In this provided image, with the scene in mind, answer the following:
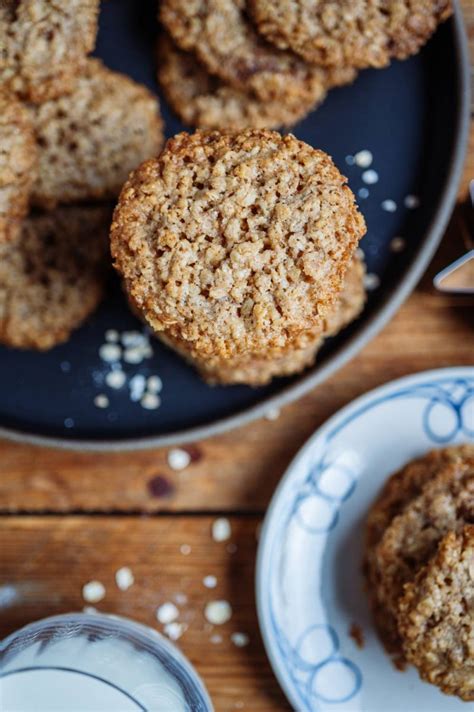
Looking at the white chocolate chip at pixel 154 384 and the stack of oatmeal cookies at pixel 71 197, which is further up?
the stack of oatmeal cookies at pixel 71 197

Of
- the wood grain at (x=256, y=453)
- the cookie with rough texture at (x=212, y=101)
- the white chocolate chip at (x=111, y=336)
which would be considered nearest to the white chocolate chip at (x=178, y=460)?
the wood grain at (x=256, y=453)

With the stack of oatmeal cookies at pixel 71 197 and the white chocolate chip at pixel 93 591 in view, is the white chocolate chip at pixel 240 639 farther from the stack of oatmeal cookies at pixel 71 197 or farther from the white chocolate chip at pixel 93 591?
the stack of oatmeal cookies at pixel 71 197

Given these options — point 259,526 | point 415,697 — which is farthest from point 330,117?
point 415,697

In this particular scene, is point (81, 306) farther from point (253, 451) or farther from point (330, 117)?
point (330, 117)

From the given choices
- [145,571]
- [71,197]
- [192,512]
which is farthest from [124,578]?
[71,197]

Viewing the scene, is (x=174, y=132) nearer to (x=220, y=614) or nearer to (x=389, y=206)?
(x=389, y=206)

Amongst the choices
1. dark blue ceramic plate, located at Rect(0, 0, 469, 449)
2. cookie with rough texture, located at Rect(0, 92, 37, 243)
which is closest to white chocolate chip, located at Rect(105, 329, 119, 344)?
dark blue ceramic plate, located at Rect(0, 0, 469, 449)
